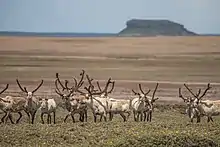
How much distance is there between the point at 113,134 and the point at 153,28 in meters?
150

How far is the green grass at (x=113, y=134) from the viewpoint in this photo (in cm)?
1497

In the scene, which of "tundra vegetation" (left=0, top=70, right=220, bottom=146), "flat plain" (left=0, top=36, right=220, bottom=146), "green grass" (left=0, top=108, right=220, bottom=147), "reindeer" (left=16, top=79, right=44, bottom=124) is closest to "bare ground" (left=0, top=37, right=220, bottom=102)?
"flat plain" (left=0, top=36, right=220, bottom=146)

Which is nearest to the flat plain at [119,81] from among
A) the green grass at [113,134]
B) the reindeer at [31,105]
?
the green grass at [113,134]

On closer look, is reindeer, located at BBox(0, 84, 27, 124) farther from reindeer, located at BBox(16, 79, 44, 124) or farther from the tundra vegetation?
reindeer, located at BBox(16, 79, 44, 124)

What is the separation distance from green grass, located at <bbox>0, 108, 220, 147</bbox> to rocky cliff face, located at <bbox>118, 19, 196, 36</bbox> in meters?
139

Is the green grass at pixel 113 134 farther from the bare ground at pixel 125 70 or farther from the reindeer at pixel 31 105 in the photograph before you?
the bare ground at pixel 125 70

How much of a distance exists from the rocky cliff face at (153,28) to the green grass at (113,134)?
139 metres

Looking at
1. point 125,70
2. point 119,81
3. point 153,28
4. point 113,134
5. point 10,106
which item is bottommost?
point 113,134

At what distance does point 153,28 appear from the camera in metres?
165

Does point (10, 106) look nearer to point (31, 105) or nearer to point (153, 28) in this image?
point (31, 105)

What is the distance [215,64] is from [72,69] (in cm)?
1099

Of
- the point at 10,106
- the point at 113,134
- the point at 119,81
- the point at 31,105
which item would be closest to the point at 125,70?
the point at 119,81

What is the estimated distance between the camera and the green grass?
15.0 m

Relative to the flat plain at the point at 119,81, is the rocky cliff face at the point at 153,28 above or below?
above
